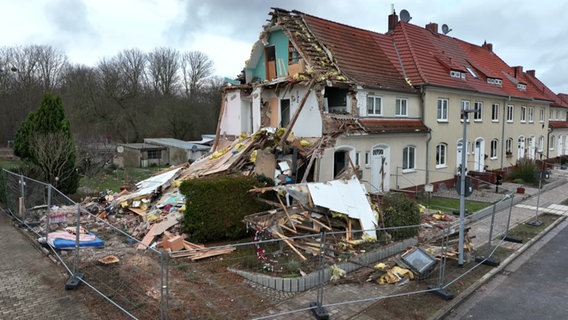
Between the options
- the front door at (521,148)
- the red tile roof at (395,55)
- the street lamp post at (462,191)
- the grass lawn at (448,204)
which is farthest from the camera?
the front door at (521,148)

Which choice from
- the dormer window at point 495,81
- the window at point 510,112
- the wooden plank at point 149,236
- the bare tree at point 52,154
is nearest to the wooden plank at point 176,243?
the wooden plank at point 149,236

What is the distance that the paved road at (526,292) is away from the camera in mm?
7547

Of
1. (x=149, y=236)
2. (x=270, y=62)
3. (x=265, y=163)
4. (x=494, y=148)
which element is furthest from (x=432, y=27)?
(x=149, y=236)

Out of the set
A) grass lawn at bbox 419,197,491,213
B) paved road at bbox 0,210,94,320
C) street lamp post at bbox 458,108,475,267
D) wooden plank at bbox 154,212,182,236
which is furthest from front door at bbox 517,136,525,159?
paved road at bbox 0,210,94,320

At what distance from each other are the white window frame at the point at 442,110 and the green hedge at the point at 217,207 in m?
13.7

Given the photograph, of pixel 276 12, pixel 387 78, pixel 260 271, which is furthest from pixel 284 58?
pixel 260 271

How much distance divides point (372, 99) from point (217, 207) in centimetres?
1008

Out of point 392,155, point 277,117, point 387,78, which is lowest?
point 392,155

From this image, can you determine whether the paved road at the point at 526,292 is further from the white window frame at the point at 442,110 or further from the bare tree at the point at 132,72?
the bare tree at the point at 132,72

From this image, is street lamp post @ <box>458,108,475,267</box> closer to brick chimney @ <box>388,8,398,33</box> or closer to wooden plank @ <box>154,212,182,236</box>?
wooden plank @ <box>154,212,182,236</box>

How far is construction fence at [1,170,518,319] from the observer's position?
7.11 meters

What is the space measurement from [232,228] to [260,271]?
2.79 meters

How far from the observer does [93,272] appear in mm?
8586

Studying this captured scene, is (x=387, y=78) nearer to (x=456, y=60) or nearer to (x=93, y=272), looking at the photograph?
(x=456, y=60)
